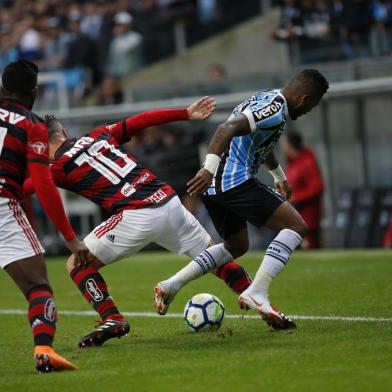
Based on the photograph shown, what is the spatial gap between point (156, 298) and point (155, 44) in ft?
53.3

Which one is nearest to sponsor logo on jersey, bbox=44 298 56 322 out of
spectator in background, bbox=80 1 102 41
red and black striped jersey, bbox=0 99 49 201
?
red and black striped jersey, bbox=0 99 49 201

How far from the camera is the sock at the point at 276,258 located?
8.20m

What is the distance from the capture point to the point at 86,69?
926 inches

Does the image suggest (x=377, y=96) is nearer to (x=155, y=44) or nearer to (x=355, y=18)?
(x=355, y=18)

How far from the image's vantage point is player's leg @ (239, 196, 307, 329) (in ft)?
26.7

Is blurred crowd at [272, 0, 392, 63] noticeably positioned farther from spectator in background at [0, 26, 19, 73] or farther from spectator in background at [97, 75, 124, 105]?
spectator in background at [0, 26, 19, 73]

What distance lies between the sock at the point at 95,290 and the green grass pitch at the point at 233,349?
0.91 feet

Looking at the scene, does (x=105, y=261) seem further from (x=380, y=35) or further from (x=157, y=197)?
(x=380, y=35)

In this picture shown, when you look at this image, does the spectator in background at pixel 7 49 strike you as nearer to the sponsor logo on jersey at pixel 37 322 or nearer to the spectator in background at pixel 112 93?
the spectator in background at pixel 112 93

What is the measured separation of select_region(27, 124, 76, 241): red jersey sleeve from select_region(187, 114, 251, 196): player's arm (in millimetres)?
1186

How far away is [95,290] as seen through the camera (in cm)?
826

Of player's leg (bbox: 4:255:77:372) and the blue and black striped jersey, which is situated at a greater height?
the blue and black striped jersey

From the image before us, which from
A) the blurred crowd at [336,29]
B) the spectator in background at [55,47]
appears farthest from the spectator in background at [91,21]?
the blurred crowd at [336,29]

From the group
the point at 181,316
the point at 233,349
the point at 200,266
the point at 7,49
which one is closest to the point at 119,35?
the point at 7,49
